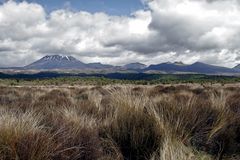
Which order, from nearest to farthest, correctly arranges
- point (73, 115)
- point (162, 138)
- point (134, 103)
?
point (162, 138)
point (134, 103)
point (73, 115)

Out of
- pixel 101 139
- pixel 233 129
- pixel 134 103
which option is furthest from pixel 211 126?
pixel 101 139

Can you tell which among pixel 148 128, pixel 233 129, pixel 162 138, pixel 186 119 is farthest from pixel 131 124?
pixel 233 129

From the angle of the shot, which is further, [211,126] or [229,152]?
[211,126]

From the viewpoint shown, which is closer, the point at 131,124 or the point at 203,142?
the point at 131,124

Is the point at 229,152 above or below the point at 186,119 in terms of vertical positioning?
below

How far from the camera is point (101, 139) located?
5230mm

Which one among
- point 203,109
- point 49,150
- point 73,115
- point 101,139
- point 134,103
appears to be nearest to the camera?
point 49,150

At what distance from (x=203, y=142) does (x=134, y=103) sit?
128cm

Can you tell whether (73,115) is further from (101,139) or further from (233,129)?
(233,129)

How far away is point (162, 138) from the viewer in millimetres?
4781

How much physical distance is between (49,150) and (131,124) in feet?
5.64

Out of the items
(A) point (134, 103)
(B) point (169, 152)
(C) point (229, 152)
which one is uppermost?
(A) point (134, 103)

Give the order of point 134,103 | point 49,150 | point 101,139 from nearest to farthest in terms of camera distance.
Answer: point 49,150 < point 101,139 < point 134,103

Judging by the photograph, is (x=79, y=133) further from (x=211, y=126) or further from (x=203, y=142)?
(x=211, y=126)
